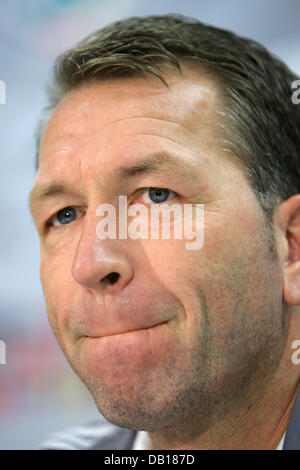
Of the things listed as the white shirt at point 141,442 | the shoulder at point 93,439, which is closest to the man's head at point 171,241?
the white shirt at point 141,442

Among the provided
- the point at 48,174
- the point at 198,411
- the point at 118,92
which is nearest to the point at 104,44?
the point at 118,92

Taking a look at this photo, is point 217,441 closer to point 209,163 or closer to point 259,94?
point 209,163

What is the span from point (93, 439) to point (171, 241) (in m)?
0.80

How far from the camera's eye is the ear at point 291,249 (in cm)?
101

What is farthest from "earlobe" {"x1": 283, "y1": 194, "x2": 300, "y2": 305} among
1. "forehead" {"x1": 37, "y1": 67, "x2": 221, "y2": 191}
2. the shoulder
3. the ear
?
the shoulder

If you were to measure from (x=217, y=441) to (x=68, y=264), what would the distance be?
462 millimetres

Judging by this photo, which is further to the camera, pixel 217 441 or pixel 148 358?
pixel 217 441

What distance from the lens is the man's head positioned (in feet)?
2.91

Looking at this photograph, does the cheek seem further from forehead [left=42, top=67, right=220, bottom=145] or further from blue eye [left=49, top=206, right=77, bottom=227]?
forehead [left=42, top=67, right=220, bottom=145]

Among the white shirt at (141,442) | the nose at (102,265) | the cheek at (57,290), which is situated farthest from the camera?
the white shirt at (141,442)

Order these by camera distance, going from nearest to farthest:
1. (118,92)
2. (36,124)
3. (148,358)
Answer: (148,358)
(118,92)
(36,124)

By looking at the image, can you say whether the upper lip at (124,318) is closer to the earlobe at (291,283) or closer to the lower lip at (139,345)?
the lower lip at (139,345)

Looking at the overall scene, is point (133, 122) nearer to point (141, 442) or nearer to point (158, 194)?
point (158, 194)

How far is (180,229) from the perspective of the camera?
93cm
